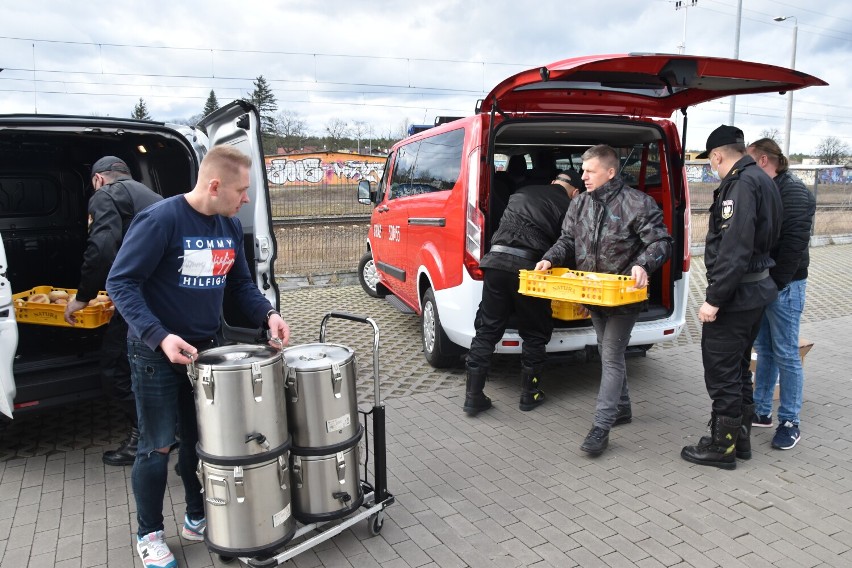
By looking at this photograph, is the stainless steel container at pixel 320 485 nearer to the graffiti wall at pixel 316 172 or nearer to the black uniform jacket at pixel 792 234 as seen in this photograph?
the black uniform jacket at pixel 792 234

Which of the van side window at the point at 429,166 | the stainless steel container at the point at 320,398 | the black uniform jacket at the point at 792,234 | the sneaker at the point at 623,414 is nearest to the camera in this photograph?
the stainless steel container at the point at 320,398

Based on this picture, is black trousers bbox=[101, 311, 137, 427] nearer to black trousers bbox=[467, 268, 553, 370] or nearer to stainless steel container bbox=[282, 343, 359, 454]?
stainless steel container bbox=[282, 343, 359, 454]

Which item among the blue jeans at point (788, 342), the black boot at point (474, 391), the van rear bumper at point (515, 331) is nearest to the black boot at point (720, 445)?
the blue jeans at point (788, 342)

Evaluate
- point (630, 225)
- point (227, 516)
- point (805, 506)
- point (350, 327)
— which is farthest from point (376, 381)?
point (350, 327)

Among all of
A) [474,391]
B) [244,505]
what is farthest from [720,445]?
[244,505]

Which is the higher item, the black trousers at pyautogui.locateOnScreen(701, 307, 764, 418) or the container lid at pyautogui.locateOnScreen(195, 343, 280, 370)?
the container lid at pyautogui.locateOnScreen(195, 343, 280, 370)

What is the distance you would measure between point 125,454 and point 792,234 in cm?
446

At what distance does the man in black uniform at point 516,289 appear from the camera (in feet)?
14.5

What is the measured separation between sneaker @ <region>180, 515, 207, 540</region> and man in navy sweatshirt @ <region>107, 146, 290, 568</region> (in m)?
0.17

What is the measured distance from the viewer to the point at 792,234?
153 inches

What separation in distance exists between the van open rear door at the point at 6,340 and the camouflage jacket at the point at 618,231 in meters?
3.37

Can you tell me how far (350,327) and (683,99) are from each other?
4.36 meters

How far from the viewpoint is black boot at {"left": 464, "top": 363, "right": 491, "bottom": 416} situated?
4621mm

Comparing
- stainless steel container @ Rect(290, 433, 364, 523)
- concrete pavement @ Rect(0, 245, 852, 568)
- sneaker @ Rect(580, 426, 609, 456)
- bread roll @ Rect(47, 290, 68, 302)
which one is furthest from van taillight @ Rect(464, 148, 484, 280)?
bread roll @ Rect(47, 290, 68, 302)
